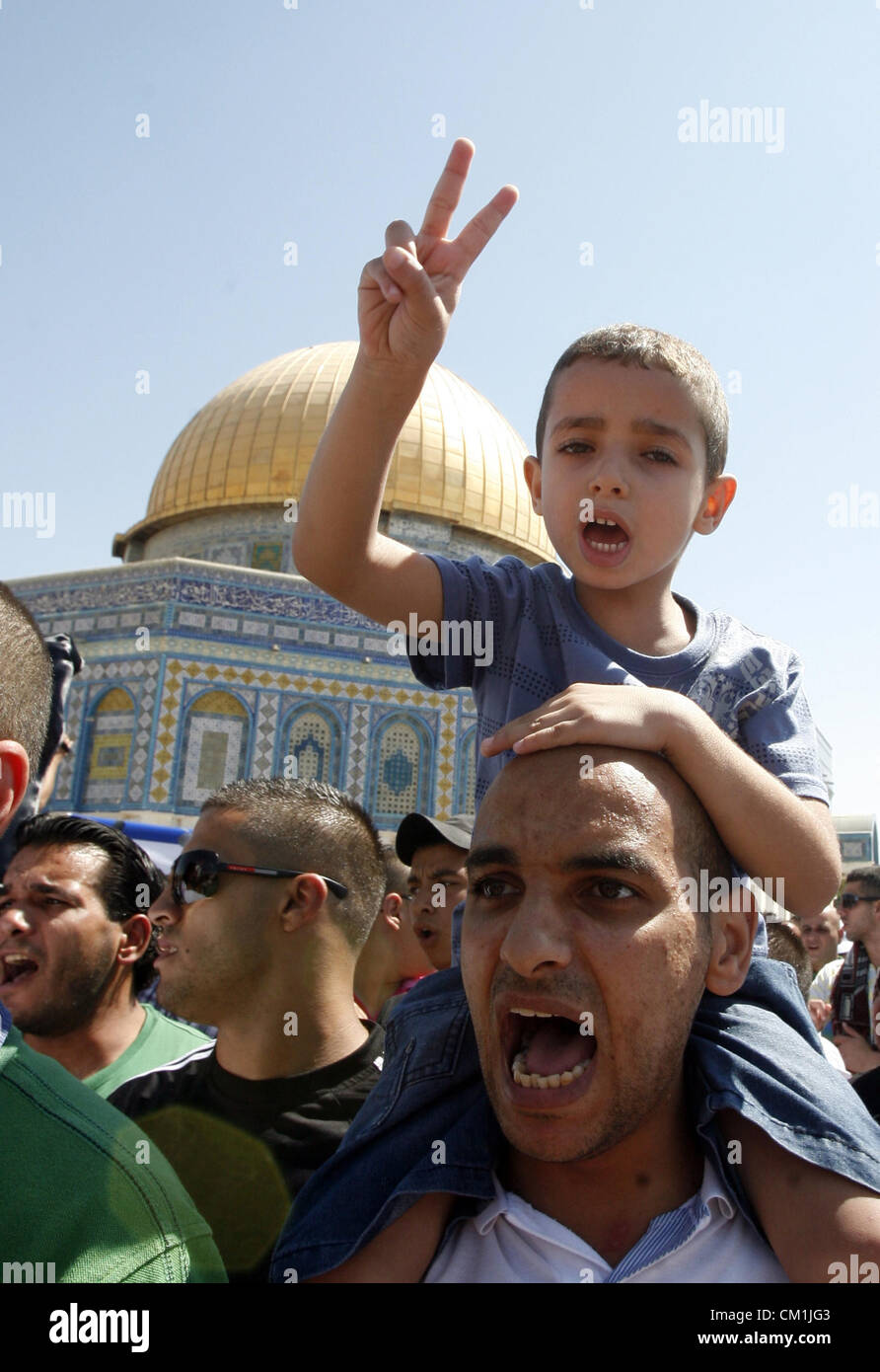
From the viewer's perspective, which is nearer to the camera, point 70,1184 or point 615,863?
point 70,1184

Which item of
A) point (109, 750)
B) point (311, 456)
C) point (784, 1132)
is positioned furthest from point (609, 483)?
point (311, 456)

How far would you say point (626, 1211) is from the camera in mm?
1719

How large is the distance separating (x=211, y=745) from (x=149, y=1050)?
16.4m

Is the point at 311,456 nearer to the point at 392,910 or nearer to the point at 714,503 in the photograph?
the point at 392,910

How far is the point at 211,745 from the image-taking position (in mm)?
20000

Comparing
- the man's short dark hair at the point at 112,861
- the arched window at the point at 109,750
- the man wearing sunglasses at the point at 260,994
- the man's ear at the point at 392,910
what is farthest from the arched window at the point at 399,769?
the man wearing sunglasses at the point at 260,994

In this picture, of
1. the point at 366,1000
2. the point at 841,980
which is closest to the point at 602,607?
the point at 366,1000

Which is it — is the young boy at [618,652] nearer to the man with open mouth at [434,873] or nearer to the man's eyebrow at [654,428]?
the man's eyebrow at [654,428]

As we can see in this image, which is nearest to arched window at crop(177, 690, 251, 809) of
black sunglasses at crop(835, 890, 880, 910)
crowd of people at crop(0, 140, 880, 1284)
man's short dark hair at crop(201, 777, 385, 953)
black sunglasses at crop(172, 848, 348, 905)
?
black sunglasses at crop(835, 890, 880, 910)

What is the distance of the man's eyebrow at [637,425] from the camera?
2035 millimetres

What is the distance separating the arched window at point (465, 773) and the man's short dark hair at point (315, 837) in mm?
16855
